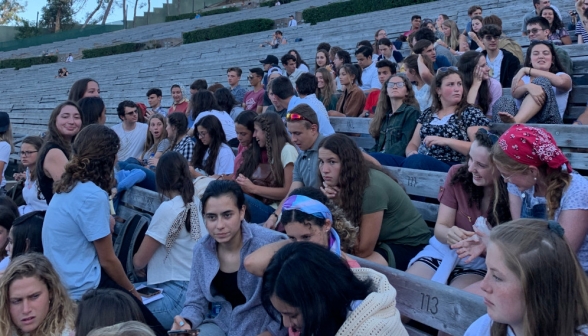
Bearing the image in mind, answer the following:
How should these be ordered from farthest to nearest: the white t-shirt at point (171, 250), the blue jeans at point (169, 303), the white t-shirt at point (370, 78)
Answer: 1. the white t-shirt at point (370, 78)
2. the white t-shirt at point (171, 250)
3. the blue jeans at point (169, 303)

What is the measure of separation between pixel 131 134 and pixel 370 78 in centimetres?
353

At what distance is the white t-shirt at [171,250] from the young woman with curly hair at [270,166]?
2.91 feet

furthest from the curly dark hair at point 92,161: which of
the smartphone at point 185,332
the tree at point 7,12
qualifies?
the tree at point 7,12

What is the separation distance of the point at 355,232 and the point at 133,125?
5.18 m

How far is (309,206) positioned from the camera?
11.1 ft

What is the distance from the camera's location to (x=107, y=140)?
13.7ft

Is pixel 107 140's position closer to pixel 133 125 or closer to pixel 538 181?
pixel 538 181

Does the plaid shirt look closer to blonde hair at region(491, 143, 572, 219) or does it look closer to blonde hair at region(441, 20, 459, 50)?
→ blonde hair at region(491, 143, 572, 219)

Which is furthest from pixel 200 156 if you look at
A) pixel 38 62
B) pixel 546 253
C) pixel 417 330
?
pixel 38 62

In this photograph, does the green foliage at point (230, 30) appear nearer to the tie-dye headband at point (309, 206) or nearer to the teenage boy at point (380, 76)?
the teenage boy at point (380, 76)

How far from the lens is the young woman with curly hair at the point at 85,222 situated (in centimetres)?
401

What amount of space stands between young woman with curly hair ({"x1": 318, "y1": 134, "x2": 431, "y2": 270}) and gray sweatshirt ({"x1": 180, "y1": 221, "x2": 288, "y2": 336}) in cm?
59

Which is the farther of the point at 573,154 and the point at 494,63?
the point at 494,63

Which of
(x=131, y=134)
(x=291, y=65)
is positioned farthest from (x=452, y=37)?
(x=131, y=134)
